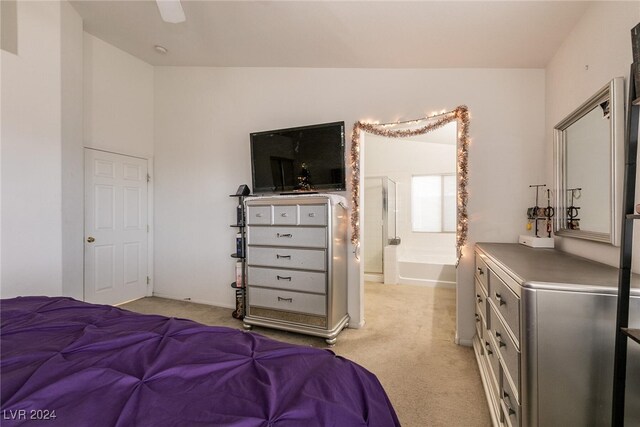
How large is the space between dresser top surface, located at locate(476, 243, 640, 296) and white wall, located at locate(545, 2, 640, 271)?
156 millimetres

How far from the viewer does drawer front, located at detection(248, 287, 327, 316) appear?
2553mm

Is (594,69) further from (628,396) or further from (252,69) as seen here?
(252,69)

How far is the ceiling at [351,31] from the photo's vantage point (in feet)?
6.49

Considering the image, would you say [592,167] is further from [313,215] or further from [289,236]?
[289,236]

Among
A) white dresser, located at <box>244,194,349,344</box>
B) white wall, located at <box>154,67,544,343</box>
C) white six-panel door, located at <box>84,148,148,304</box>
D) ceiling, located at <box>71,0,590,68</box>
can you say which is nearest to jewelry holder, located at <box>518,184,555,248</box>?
white wall, located at <box>154,67,544,343</box>

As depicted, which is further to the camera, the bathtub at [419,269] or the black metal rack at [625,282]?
the bathtub at [419,269]

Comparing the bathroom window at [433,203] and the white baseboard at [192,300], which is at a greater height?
the bathroom window at [433,203]

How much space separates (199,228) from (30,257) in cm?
158

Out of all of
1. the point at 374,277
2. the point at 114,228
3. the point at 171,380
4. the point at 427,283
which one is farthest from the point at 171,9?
the point at 427,283

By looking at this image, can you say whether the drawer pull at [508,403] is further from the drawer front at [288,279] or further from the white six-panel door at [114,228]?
the white six-panel door at [114,228]

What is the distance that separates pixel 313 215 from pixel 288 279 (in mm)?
675

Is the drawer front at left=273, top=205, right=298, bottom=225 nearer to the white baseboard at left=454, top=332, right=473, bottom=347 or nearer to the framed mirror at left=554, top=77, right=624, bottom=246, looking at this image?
the white baseboard at left=454, top=332, right=473, bottom=347

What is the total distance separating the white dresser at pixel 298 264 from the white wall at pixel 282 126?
1.39 ft

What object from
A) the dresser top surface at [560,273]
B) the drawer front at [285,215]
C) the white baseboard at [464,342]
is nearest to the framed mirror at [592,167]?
the dresser top surface at [560,273]
